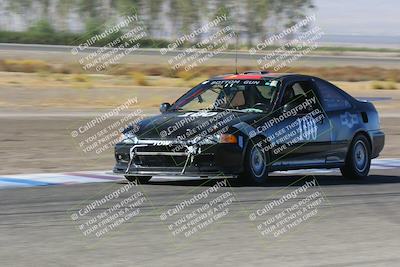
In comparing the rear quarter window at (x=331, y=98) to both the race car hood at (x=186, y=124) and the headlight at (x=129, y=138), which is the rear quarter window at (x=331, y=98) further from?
the headlight at (x=129, y=138)

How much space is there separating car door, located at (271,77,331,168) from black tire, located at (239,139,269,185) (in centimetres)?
20

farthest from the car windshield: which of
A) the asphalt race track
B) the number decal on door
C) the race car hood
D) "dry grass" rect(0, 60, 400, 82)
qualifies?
"dry grass" rect(0, 60, 400, 82)

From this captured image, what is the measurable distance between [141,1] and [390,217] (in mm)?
103209


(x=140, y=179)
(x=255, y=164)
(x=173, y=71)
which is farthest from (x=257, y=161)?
(x=173, y=71)

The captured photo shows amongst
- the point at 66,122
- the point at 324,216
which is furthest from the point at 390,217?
the point at 66,122

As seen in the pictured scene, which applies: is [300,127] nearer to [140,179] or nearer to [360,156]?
[360,156]

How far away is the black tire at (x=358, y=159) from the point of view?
42.8 ft

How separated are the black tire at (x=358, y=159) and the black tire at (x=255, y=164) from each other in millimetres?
1761

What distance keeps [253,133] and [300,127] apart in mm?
953

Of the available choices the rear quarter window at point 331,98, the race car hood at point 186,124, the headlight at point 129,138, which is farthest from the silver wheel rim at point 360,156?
the headlight at point 129,138

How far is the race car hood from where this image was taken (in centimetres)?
1134

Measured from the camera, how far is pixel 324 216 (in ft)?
31.2

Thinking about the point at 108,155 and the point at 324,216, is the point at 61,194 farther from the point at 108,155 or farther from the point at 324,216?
the point at 108,155

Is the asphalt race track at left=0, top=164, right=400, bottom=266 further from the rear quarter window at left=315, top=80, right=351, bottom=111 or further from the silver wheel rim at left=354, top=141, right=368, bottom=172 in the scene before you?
the rear quarter window at left=315, top=80, right=351, bottom=111
